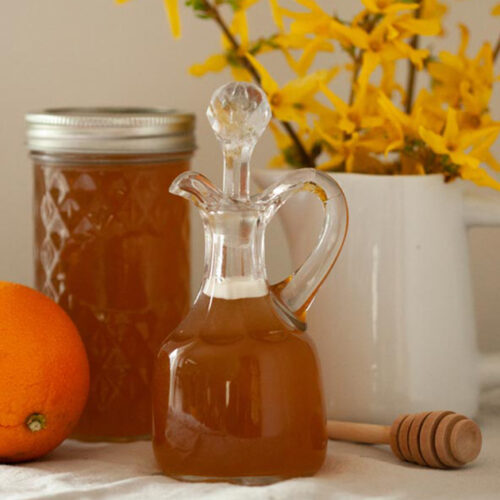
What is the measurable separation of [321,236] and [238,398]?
133mm

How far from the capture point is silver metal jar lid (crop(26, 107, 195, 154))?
2.59 ft

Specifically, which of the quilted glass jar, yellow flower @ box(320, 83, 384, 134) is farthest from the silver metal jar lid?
yellow flower @ box(320, 83, 384, 134)

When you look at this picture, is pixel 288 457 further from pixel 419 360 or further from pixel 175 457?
pixel 419 360

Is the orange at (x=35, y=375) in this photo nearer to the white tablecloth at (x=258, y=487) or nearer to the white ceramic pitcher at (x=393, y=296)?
the white tablecloth at (x=258, y=487)

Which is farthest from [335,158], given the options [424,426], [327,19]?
[424,426]

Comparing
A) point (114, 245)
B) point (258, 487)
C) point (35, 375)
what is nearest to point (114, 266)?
point (114, 245)

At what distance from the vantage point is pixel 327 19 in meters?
0.78

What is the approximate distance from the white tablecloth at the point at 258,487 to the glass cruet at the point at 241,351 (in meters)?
0.02

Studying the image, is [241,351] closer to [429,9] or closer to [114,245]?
[114,245]

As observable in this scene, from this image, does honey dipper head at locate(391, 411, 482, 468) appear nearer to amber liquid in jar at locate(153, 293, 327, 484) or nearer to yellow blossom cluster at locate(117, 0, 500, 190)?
amber liquid in jar at locate(153, 293, 327, 484)

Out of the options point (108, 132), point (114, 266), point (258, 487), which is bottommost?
point (258, 487)

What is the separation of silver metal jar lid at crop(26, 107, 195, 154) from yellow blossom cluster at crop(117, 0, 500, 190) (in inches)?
2.4

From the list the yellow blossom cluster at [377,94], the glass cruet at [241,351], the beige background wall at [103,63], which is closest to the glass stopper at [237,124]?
the glass cruet at [241,351]

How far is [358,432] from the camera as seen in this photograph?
769mm
